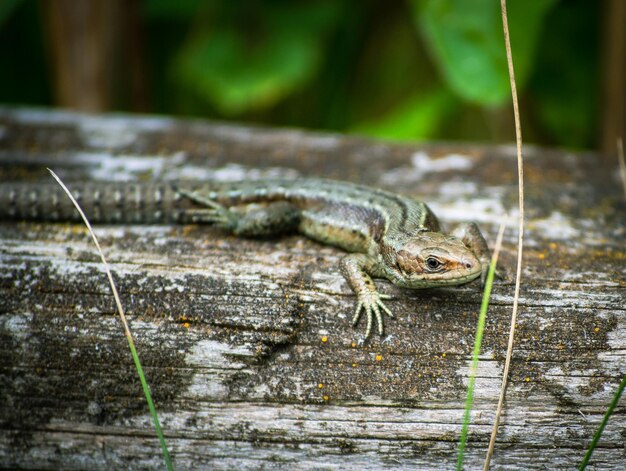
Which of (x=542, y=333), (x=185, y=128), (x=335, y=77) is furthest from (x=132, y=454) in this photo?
(x=335, y=77)

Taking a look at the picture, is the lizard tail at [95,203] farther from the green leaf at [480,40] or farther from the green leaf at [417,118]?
the green leaf at [417,118]

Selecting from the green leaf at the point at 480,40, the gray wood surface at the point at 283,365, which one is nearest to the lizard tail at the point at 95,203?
the gray wood surface at the point at 283,365

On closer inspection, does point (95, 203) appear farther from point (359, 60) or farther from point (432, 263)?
point (359, 60)

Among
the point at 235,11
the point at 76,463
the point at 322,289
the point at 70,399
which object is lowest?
the point at 76,463

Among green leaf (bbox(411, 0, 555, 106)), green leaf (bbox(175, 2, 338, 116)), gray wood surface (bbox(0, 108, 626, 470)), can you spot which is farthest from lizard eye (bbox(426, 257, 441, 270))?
green leaf (bbox(175, 2, 338, 116))

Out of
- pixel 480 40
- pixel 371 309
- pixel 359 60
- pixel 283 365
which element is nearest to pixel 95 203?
pixel 283 365

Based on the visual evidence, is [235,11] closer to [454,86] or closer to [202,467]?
[454,86]

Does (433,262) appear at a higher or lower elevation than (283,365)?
higher
